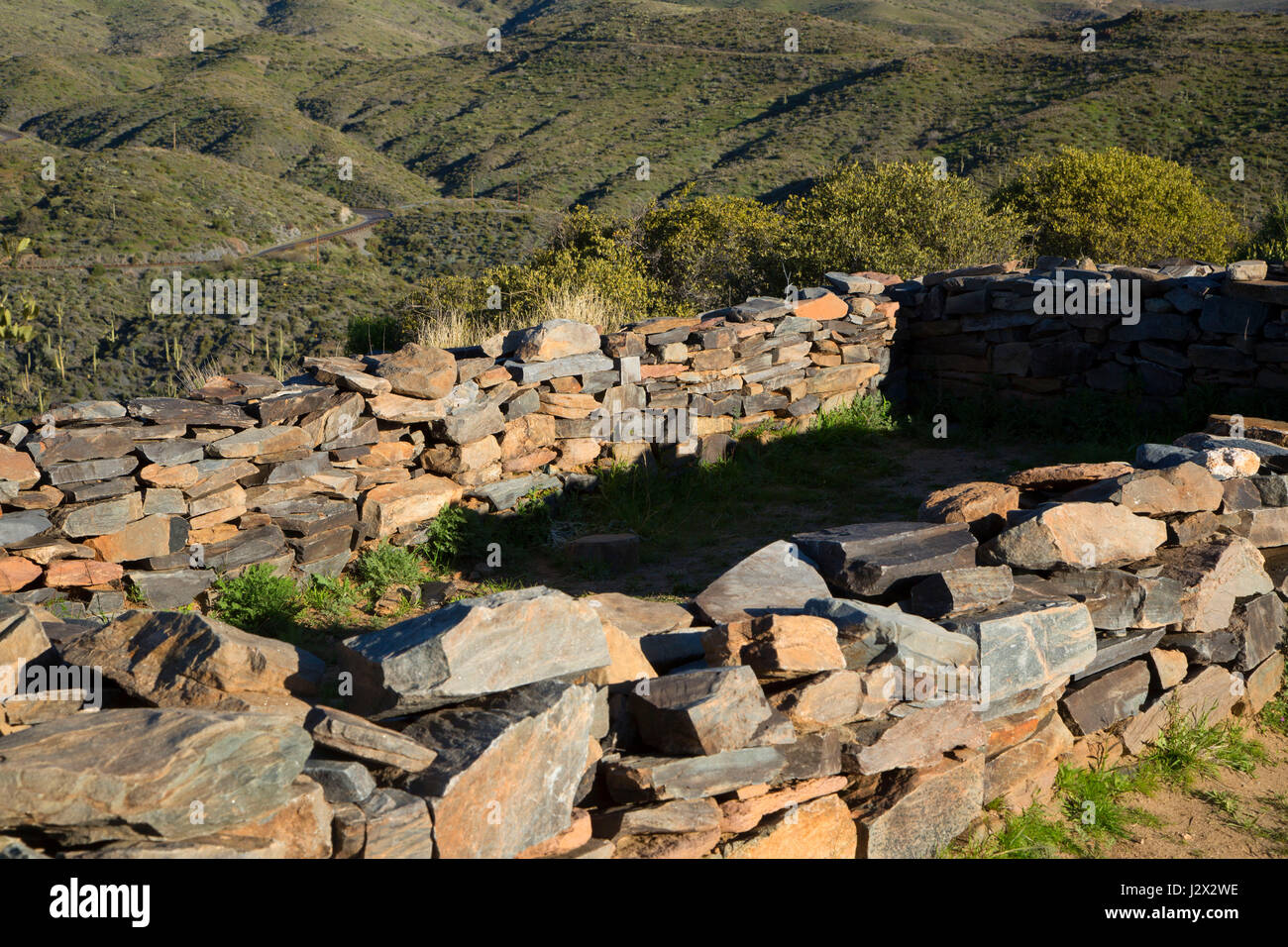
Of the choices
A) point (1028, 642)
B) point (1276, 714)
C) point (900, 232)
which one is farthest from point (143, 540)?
point (900, 232)

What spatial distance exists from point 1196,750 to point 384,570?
4108 mm

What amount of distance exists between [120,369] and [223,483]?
12901mm

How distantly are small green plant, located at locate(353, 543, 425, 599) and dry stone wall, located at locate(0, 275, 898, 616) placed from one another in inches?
5.6

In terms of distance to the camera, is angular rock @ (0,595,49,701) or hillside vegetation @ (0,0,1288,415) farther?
hillside vegetation @ (0,0,1288,415)

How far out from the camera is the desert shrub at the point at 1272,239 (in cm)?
1286

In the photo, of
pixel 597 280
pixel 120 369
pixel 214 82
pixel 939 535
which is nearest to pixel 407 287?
pixel 120 369

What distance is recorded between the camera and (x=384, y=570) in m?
5.72

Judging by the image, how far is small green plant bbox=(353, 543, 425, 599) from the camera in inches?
224

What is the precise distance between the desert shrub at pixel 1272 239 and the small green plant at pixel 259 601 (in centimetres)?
1226

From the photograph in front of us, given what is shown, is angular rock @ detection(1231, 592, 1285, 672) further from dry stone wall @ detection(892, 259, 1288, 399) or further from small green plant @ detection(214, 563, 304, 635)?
small green plant @ detection(214, 563, 304, 635)

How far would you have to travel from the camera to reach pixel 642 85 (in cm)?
4181

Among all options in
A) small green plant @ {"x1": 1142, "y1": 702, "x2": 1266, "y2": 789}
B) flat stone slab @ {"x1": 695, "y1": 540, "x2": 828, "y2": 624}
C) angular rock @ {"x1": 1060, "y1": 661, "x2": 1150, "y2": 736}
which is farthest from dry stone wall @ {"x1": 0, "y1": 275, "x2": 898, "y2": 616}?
small green plant @ {"x1": 1142, "y1": 702, "x2": 1266, "y2": 789}

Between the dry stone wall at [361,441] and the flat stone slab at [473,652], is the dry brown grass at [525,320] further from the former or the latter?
the flat stone slab at [473,652]

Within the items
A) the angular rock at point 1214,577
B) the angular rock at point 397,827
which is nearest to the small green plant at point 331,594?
the angular rock at point 397,827
